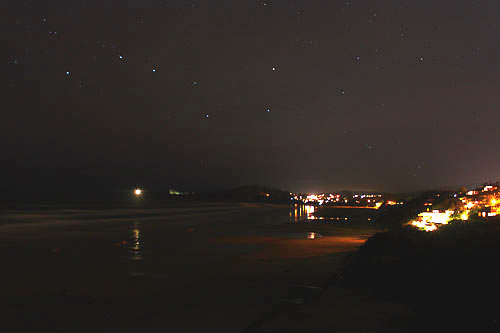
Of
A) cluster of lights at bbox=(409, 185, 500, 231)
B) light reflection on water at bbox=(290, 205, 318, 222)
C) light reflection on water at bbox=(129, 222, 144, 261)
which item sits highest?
cluster of lights at bbox=(409, 185, 500, 231)

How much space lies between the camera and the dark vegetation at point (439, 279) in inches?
307

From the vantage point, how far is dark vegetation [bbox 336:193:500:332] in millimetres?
7793

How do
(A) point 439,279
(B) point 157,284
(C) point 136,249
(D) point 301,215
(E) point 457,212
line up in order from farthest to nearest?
(D) point 301,215 < (E) point 457,212 < (C) point 136,249 < (B) point 157,284 < (A) point 439,279

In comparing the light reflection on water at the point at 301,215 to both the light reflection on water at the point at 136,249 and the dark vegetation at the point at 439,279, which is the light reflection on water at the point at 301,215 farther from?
the dark vegetation at the point at 439,279

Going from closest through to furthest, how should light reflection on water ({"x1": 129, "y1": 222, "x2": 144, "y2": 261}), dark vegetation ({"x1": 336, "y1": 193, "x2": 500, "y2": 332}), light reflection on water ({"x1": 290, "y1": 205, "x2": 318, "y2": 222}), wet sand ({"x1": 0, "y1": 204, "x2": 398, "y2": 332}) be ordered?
dark vegetation ({"x1": 336, "y1": 193, "x2": 500, "y2": 332})
wet sand ({"x1": 0, "y1": 204, "x2": 398, "y2": 332})
light reflection on water ({"x1": 129, "y1": 222, "x2": 144, "y2": 261})
light reflection on water ({"x1": 290, "y1": 205, "x2": 318, "y2": 222})

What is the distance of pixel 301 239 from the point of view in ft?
92.4

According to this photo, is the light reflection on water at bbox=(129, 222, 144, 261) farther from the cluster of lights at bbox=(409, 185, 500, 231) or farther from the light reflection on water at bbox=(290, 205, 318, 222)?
the light reflection on water at bbox=(290, 205, 318, 222)

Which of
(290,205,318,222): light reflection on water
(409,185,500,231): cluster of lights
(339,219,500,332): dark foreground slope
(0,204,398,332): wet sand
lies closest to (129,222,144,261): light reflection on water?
(0,204,398,332): wet sand

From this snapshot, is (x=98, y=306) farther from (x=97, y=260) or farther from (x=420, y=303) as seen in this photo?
(x=97, y=260)

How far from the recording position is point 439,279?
11328 millimetres

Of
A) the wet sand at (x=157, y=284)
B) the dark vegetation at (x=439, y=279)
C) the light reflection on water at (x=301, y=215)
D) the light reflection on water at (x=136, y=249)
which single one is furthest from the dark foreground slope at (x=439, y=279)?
the light reflection on water at (x=301, y=215)

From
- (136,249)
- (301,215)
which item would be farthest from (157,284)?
(301,215)

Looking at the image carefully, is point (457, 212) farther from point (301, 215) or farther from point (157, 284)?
point (157, 284)

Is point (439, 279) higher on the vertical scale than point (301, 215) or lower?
higher
